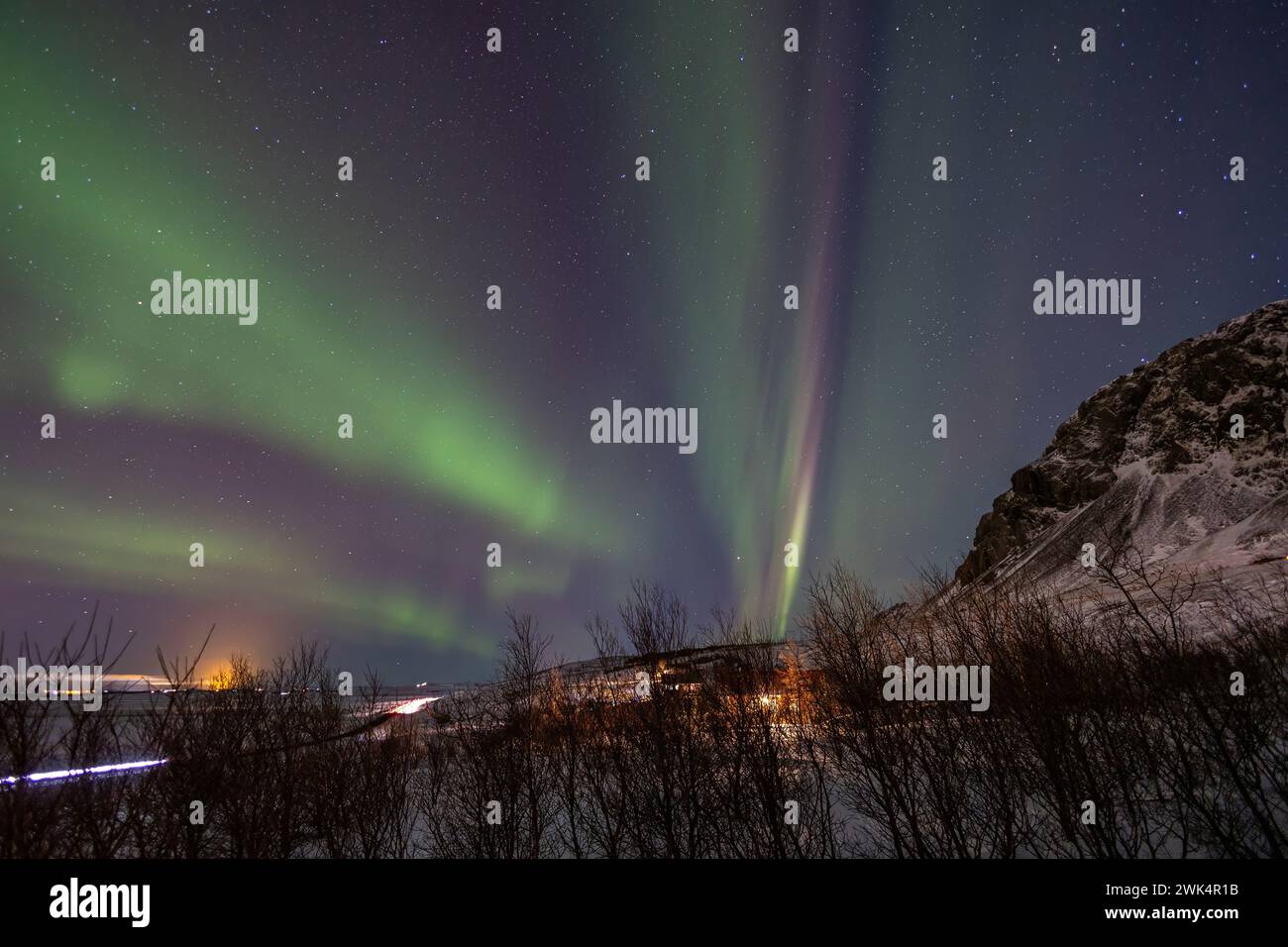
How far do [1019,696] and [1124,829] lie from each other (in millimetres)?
4576

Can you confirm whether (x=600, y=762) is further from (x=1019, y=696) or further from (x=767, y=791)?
(x=1019, y=696)

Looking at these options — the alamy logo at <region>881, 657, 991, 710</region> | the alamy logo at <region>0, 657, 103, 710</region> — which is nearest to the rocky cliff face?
the alamy logo at <region>881, 657, 991, 710</region>

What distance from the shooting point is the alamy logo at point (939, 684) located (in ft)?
74.6

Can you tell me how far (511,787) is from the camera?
96.7 feet

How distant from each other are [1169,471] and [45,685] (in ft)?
570
